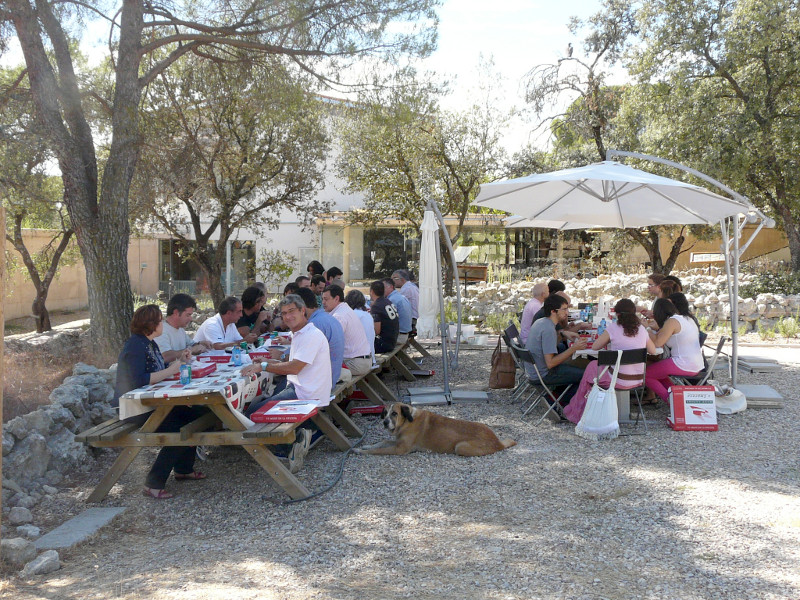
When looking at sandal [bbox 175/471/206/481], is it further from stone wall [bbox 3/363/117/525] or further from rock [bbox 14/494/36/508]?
rock [bbox 14/494/36/508]

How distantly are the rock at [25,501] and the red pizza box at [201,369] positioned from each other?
125cm

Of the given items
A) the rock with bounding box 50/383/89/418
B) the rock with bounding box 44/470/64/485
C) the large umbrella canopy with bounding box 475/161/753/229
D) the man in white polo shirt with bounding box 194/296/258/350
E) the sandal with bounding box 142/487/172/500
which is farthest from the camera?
the large umbrella canopy with bounding box 475/161/753/229

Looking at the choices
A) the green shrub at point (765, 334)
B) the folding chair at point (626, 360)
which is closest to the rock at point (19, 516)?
the folding chair at point (626, 360)

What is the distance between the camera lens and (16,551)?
3.84 metres

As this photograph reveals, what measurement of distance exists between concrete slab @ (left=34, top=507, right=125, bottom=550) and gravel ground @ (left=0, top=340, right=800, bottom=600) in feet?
0.25

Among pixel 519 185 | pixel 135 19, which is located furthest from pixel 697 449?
pixel 135 19

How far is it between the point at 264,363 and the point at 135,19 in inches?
217

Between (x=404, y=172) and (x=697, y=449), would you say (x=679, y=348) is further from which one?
(x=404, y=172)

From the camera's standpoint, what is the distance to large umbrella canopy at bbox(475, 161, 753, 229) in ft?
25.2

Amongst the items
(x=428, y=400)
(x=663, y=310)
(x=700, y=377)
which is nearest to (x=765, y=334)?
(x=700, y=377)

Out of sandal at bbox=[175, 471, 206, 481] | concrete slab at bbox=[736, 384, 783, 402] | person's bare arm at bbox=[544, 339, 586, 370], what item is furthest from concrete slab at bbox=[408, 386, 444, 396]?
concrete slab at bbox=[736, 384, 783, 402]

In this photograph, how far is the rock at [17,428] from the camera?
4.98 m

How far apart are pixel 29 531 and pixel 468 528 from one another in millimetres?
2741

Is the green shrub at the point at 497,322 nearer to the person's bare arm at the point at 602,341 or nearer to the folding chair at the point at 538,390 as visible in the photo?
the folding chair at the point at 538,390
